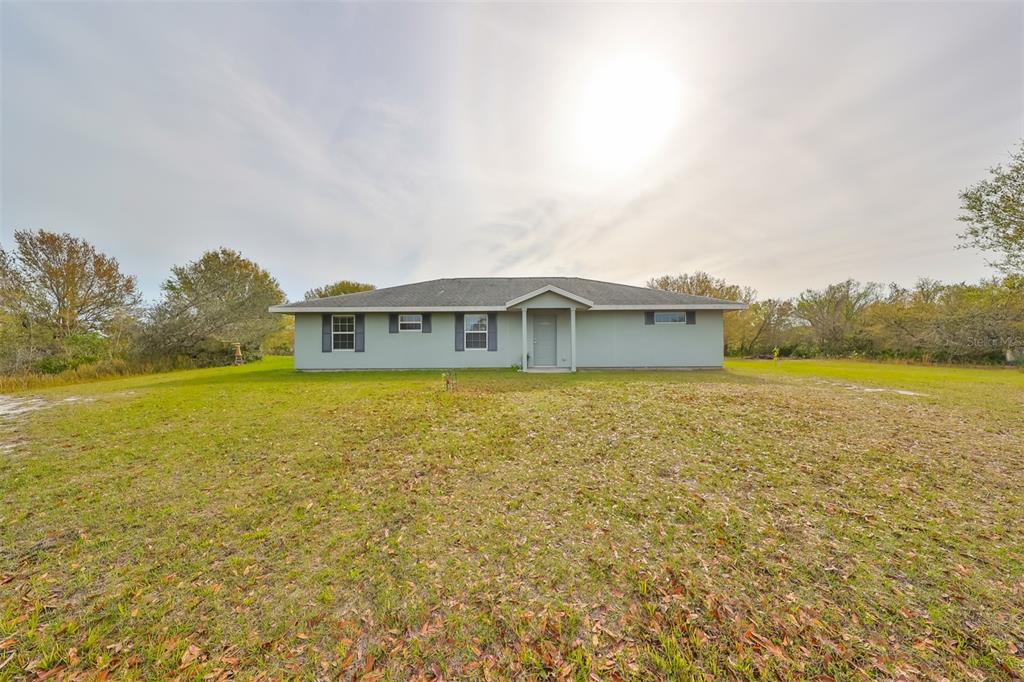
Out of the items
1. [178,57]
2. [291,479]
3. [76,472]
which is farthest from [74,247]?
[291,479]

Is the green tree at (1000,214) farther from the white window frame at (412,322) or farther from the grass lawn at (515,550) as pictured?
the white window frame at (412,322)

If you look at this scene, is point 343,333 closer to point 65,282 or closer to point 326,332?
point 326,332

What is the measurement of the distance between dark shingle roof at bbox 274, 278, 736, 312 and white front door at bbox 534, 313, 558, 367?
1.39 m

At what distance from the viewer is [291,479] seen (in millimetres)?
4395

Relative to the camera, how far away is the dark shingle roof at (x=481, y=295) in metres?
13.9

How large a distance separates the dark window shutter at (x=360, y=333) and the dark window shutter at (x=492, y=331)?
483 cm

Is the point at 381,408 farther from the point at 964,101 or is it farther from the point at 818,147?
the point at 964,101

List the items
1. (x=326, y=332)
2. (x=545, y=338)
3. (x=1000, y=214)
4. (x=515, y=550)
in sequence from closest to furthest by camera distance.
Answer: (x=515, y=550), (x=326, y=332), (x=545, y=338), (x=1000, y=214)

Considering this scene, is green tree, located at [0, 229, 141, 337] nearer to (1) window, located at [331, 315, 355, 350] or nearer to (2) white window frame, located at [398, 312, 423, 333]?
(1) window, located at [331, 315, 355, 350]

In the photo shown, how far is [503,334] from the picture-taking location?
14.4 m

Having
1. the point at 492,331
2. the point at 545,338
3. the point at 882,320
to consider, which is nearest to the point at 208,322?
the point at 492,331

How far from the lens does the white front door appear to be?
14461 mm

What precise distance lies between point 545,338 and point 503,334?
1.71m

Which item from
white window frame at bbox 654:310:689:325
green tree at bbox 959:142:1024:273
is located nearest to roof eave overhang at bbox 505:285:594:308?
white window frame at bbox 654:310:689:325
